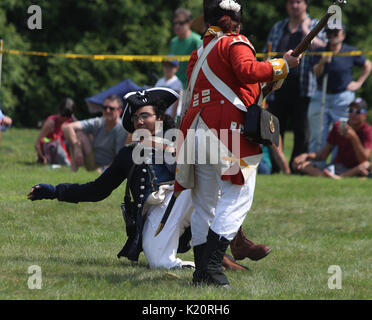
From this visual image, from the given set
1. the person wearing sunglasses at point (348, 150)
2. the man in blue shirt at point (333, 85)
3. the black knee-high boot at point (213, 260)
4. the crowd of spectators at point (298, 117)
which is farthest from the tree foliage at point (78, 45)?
the black knee-high boot at point (213, 260)

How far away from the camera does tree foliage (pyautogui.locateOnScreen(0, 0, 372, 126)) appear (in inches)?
765

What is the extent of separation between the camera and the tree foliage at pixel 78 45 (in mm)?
19422

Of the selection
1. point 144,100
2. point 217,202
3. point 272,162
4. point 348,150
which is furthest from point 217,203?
point 272,162

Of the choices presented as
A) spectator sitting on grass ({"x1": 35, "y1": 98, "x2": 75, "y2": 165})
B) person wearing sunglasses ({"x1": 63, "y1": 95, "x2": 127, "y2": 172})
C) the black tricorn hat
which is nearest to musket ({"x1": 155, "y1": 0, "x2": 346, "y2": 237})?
the black tricorn hat

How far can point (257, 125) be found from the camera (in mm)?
5578

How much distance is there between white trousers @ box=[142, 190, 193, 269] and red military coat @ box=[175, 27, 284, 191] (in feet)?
2.65

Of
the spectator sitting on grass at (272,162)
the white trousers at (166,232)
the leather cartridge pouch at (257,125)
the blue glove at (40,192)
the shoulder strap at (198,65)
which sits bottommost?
the spectator sitting on grass at (272,162)

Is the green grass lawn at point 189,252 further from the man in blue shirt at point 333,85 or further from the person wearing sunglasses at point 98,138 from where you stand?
the man in blue shirt at point 333,85

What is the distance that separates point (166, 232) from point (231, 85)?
1.45 m

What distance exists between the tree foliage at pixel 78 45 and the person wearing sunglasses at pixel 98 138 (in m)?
6.87

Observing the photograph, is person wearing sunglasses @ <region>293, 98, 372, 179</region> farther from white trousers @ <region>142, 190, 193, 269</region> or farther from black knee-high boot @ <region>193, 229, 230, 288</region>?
black knee-high boot @ <region>193, 229, 230, 288</region>

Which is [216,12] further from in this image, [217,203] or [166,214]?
[166,214]

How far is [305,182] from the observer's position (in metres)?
11.2
